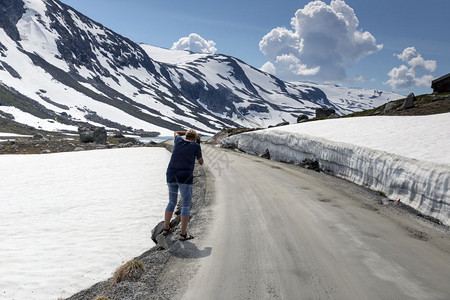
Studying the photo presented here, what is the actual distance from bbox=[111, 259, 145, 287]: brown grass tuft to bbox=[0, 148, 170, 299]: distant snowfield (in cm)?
135

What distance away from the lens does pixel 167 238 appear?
761cm

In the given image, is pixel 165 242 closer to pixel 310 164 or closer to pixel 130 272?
pixel 130 272

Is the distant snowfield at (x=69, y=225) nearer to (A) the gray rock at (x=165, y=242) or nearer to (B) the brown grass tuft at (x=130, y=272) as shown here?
(A) the gray rock at (x=165, y=242)

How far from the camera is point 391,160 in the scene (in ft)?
41.5

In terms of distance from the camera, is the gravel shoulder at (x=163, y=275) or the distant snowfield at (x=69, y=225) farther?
the distant snowfield at (x=69, y=225)

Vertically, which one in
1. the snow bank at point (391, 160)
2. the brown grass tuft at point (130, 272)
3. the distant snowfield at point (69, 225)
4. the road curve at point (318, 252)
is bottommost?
the distant snowfield at point (69, 225)

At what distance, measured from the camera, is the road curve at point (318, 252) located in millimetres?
5098

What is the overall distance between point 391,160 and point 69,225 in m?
12.1

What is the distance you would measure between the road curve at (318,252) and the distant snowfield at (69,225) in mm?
2716

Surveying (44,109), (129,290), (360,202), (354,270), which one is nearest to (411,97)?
(360,202)

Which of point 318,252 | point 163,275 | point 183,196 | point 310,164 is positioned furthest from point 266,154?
point 163,275

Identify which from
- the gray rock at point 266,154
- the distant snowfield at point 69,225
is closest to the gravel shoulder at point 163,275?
the distant snowfield at point 69,225

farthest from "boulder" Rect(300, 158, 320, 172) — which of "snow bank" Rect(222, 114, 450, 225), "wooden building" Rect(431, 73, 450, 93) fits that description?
"wooden building" Rect(431, 73, 450, 93)

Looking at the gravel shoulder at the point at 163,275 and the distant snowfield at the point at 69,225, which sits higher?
the gravel shoulder at the point at 163,275
